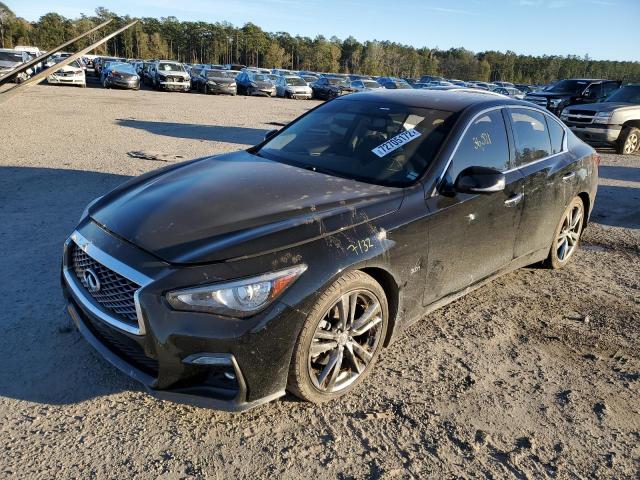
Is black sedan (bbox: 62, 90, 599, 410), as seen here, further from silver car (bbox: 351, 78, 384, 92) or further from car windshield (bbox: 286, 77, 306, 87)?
silver car (bbox: 351, 78, 384, 92)

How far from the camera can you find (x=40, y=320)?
11.8ft

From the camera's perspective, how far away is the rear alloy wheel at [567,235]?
5043 millimetres

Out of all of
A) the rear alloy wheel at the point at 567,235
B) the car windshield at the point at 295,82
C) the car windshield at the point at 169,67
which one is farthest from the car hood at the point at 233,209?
the car windshield at the point at 295,82

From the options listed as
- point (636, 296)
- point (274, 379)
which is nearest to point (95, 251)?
point (274, 379)

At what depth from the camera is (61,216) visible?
5742 mm

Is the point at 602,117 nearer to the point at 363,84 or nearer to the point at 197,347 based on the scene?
the point at 197,347

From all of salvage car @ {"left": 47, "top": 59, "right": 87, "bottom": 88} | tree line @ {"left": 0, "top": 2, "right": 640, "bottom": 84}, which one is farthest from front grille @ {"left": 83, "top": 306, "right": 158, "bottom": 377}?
A: tree line @ {"left": 0, "top": 2, "right": 640, "bottom": 84}

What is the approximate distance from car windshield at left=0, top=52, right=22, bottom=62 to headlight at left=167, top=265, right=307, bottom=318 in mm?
27341

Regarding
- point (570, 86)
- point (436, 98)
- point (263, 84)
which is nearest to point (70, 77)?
point (263, 84)

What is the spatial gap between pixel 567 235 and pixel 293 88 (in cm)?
2943

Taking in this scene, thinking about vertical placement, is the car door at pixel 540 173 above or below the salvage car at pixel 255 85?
above

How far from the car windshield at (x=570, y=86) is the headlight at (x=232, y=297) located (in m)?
20.5

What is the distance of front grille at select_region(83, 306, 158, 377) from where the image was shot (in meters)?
2.62

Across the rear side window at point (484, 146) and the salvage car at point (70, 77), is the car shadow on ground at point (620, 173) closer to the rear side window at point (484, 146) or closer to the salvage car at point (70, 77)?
the rear side window at point (484, 146)
